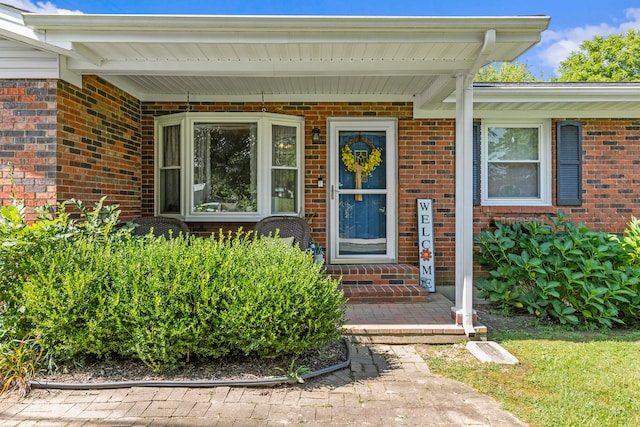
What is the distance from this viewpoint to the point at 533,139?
6164mm

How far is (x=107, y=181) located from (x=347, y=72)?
298 cm

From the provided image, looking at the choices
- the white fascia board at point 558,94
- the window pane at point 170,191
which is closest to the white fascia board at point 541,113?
the white fascia board at point 558,94

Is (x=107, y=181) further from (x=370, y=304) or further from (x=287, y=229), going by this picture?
(x=370, y=304)

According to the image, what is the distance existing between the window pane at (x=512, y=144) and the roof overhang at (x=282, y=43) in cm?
189

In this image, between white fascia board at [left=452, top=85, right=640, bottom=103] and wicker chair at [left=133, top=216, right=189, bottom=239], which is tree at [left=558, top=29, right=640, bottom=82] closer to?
white fascia board at [left=452, top=85, right=640, bottom=103]

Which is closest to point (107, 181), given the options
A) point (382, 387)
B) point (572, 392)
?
point (382, 387)

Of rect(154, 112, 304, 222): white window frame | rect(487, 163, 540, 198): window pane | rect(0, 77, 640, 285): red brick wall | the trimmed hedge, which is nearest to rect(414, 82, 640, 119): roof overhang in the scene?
rect(0, 77, 640, 285): red brick wall

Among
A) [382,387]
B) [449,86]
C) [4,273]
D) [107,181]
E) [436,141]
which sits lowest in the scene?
[382,387]

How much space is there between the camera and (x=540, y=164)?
6082 mm

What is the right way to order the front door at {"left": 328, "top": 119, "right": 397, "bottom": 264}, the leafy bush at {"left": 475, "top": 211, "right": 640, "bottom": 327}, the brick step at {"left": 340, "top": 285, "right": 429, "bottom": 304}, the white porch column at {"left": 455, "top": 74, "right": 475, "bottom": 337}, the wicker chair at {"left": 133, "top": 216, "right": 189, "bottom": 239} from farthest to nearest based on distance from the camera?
the front door at {"left": 328, "top": 119, "right": 397, "bottom": 264}, the wicker chair at {"left": 133, "top": 216, "right": 189, "bottom": 239}, the brick step at {"left": 340, "top": 285, "right": 429, "bottom": 304}, the leafy bush at {"left": 475, "top": 211, "right": 640, "bottom": 327}, the white porch column at {"left": 455, "top": 74, "right": 475, "bottom": 337}

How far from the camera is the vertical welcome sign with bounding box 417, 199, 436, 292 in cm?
573

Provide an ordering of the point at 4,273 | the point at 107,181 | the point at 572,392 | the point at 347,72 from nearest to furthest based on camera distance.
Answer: the point at 572,392 < the point at 4,273 < the point at 347,72 < the point at 107,181

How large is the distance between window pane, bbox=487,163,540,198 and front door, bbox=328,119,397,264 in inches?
57.8

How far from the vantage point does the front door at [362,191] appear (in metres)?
5.92
